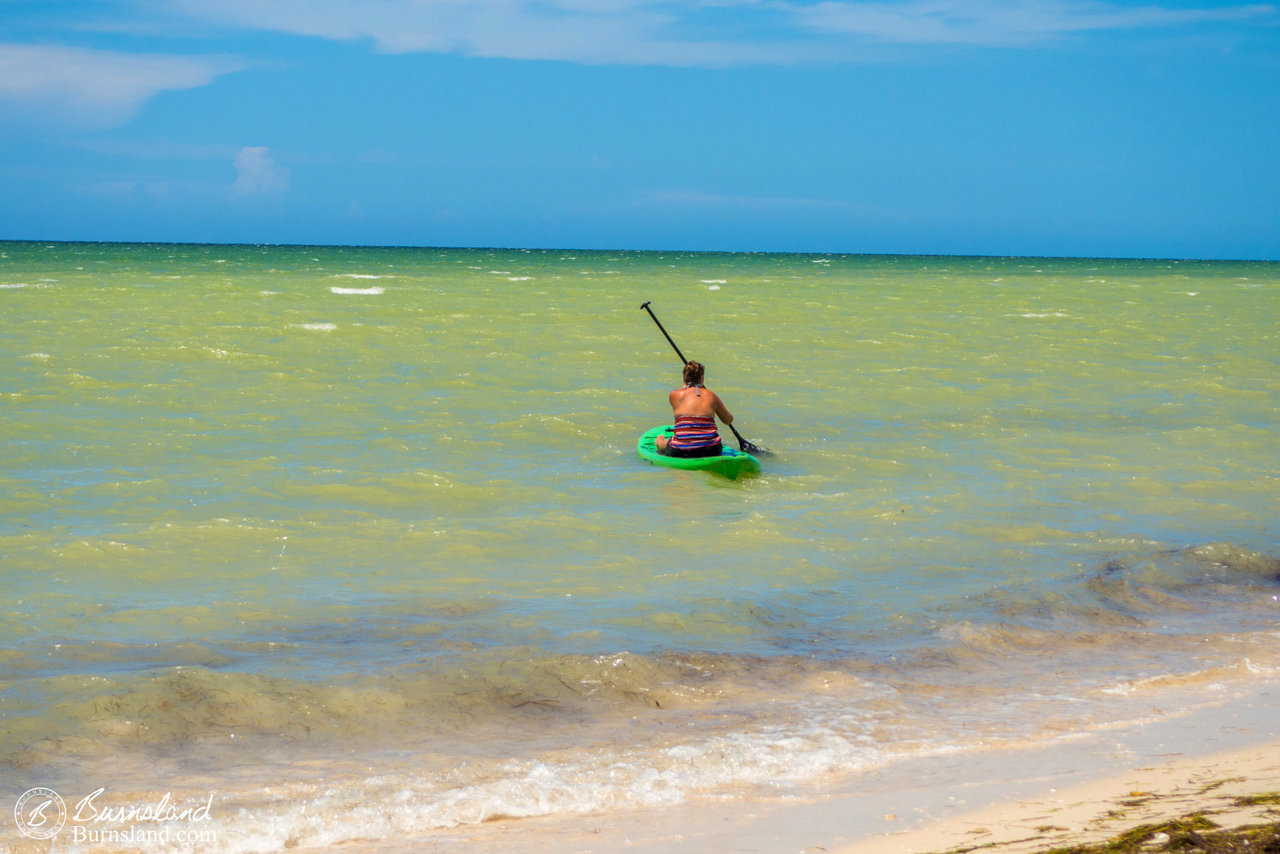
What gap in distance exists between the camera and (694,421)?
33.2ft

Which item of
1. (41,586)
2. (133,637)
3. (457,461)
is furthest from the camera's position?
(457,461)

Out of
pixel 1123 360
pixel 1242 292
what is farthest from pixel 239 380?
pixel 1242 292

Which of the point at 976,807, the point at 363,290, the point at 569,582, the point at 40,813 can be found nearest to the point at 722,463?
the point at 569,582

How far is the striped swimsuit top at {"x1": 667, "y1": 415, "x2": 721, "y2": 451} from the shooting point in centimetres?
1005

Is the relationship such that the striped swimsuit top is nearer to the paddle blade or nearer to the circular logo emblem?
the paddle blade

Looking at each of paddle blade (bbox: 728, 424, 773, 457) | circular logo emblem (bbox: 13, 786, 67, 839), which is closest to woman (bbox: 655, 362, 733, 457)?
paddle blade (bbox: 728, 424, 773, 457)

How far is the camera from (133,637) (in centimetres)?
582

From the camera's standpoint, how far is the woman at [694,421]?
1006 centimetres

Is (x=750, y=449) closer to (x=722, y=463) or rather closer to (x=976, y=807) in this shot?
(x=722, y=463)

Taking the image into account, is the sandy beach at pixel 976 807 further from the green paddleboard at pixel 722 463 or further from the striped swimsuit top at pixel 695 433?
the striped swimsuit top at pixel 695 433

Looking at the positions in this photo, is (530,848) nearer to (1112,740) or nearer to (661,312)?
(1112,740)

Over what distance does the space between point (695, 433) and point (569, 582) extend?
338cm

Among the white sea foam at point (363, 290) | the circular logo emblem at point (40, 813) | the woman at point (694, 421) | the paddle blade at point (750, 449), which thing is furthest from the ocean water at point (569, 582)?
the white sea foam at point (363, 290)

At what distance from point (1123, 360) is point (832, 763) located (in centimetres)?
1650
